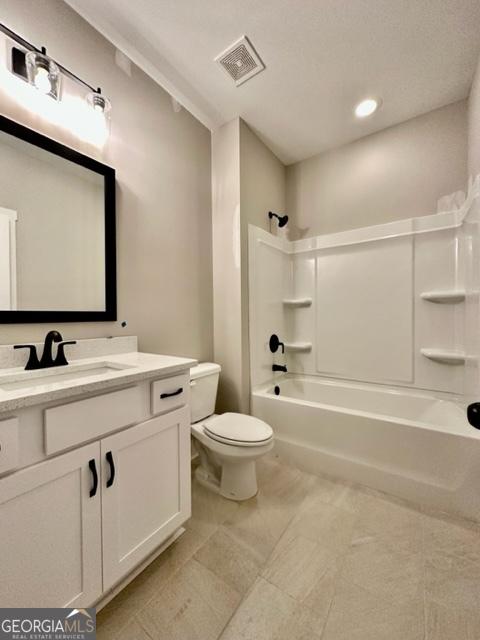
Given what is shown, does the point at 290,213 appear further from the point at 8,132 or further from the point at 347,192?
the point at 8,132

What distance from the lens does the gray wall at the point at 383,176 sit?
1964 millimetres

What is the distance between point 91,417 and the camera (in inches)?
33.8

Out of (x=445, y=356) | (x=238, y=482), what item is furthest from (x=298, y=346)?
(x=238, y=482)

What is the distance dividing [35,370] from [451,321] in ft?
8.36

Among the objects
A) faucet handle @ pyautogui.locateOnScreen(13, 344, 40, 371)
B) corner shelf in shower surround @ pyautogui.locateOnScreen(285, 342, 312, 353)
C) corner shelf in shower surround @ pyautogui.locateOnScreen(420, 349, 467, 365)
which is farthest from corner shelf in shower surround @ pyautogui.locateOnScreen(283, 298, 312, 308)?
faucet handle @ pyautogui.locateOnScreen(13, 344, 40, 371)

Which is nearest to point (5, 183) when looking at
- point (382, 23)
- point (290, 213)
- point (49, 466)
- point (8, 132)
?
point (8, 132)

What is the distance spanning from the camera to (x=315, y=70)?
1.65 m

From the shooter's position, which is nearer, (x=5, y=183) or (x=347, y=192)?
(x=5, y=183)

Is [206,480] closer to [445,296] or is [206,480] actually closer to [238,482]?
[238,482]

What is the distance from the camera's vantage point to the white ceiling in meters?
1.33

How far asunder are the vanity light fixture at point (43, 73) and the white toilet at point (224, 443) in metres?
1.54

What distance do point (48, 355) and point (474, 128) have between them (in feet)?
8.99

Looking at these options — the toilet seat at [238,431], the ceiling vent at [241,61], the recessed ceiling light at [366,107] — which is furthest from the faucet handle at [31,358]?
the recessed ceiling light at [366,107]

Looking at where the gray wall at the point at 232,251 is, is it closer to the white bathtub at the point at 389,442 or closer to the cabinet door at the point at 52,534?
the white bathtub at the point at 389,442
